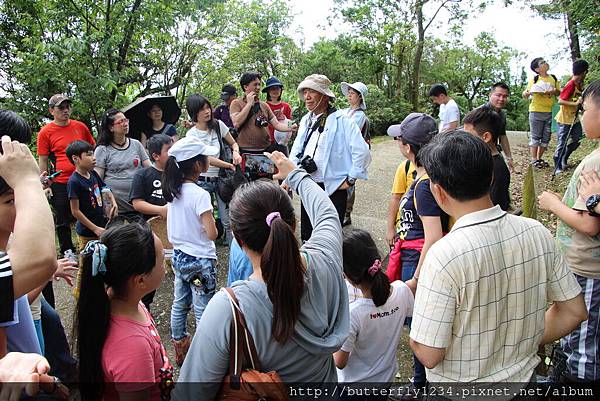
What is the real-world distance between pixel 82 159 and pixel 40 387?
124 inches

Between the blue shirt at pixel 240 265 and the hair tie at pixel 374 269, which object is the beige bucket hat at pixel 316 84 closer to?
the blue shirt at pixel 240 265

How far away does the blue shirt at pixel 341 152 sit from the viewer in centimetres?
419

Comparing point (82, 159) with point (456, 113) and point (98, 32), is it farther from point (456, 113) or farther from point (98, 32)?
point (456, 113)

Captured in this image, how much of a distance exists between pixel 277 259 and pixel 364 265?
0.85m

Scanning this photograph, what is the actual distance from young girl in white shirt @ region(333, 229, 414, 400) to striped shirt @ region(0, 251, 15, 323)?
1417 mm

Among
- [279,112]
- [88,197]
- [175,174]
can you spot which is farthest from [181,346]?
[279,112]

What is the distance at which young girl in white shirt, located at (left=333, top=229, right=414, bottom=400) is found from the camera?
2.19 m

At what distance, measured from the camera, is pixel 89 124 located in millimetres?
6707

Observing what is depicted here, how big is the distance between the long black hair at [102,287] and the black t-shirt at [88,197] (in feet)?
7.31

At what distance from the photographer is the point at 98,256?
5.82 feet

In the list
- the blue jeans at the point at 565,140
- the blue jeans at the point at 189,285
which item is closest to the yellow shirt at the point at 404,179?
the blue jeans at the point at 189,285

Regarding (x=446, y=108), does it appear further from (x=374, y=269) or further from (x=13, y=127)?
(x=13, y=127)

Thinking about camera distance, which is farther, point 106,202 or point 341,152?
point 341,152

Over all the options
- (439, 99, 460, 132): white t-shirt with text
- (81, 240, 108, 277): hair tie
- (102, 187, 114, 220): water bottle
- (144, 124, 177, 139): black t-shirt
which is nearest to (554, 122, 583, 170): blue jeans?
(439, 99, 460, 132): white t-shirt with text
